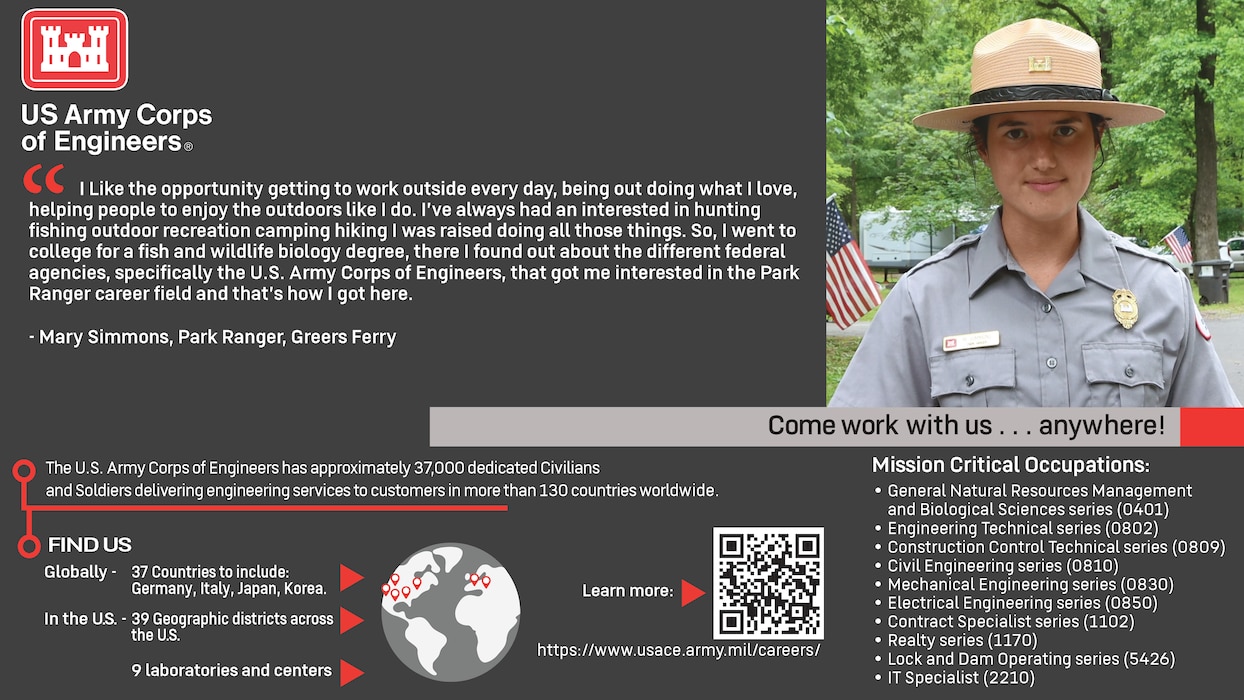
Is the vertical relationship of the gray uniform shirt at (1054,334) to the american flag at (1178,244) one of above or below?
below

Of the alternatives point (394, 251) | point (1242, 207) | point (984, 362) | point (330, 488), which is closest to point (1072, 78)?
point (984, 362)

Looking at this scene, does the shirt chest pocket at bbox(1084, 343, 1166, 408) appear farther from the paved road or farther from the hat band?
the paved road

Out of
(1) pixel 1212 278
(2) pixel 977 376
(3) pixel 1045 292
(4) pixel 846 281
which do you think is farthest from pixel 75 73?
(1) pixel 1212 278

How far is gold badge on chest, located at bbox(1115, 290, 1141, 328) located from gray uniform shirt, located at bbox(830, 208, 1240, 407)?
13 mm

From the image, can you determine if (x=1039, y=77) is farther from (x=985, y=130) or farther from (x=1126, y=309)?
(x=1126, y=309)

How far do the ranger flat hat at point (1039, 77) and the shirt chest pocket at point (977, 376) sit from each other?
0.74 m

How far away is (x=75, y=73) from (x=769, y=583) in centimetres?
300

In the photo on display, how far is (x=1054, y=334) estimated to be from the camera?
3920 mm

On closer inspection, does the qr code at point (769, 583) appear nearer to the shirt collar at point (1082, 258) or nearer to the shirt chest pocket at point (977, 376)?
the shirt chest pocket at point (977, 376)

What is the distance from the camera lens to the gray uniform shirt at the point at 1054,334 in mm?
3906

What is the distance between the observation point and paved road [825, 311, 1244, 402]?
48.6 feet

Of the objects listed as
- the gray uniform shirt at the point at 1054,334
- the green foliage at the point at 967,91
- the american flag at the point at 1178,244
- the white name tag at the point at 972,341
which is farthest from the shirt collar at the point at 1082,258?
the american flag at the point at 1178,244

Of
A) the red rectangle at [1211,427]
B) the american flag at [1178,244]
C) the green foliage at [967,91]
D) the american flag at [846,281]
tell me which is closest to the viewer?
the red rectangle at [1211,427]

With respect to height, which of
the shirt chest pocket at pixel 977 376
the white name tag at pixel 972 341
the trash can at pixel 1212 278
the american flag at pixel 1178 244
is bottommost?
the shirt chest pocket at pixel 977 376
